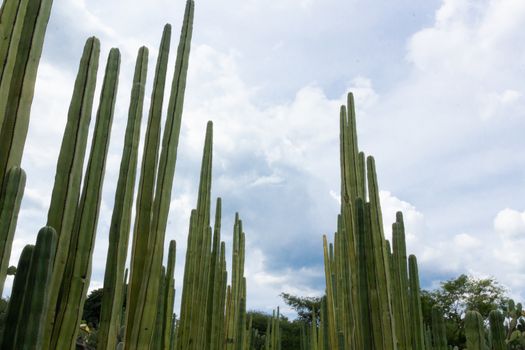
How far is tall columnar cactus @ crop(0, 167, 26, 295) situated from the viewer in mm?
1074

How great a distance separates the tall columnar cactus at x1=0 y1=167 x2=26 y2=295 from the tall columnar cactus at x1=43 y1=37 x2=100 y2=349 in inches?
4.3

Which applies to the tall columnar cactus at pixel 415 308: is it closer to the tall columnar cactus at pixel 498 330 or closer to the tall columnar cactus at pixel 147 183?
the tall columnar cactus at pixel 498 330

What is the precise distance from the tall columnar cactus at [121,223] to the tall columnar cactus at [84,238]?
2.3 inches

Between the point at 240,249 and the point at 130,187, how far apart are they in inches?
61.3

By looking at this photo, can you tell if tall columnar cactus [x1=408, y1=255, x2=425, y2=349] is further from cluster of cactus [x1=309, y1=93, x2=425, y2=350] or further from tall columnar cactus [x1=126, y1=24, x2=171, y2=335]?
tall columnar cactus [x1=126, y1=24, x2=171, y2=335]

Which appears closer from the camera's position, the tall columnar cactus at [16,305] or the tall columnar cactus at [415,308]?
the tall columnar cactus at [16,305]

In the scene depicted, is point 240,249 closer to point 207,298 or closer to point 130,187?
point 207,298

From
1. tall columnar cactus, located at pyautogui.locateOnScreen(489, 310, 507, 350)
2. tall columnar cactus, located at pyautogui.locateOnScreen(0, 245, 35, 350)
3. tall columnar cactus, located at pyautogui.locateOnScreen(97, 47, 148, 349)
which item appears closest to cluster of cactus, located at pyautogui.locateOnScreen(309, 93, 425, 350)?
tall columnar cactus, located at pyautogui.locateOnScreen(489, 310, 507, 350)

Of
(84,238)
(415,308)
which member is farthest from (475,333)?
(84,238)

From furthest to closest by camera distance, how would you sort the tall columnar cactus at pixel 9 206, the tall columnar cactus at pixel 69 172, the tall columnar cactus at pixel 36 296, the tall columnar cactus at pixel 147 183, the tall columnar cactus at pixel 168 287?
the tall columnar cactus at pixel 168 287 < the tall columnar cactus at pixel 147 183 < the tall columnar cactus at pixel 69 172 < the tall columnar cactus at pixel 9 206 < the tall columnar cactus at pixel 36 296

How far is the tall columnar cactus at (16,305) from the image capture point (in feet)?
2.89

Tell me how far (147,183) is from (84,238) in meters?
0.24

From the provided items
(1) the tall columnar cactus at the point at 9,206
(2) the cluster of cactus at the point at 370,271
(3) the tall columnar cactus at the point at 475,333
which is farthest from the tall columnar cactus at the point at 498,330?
(1) the tall columnar cactus at the point at 9,206

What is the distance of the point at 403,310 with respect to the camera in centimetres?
175
